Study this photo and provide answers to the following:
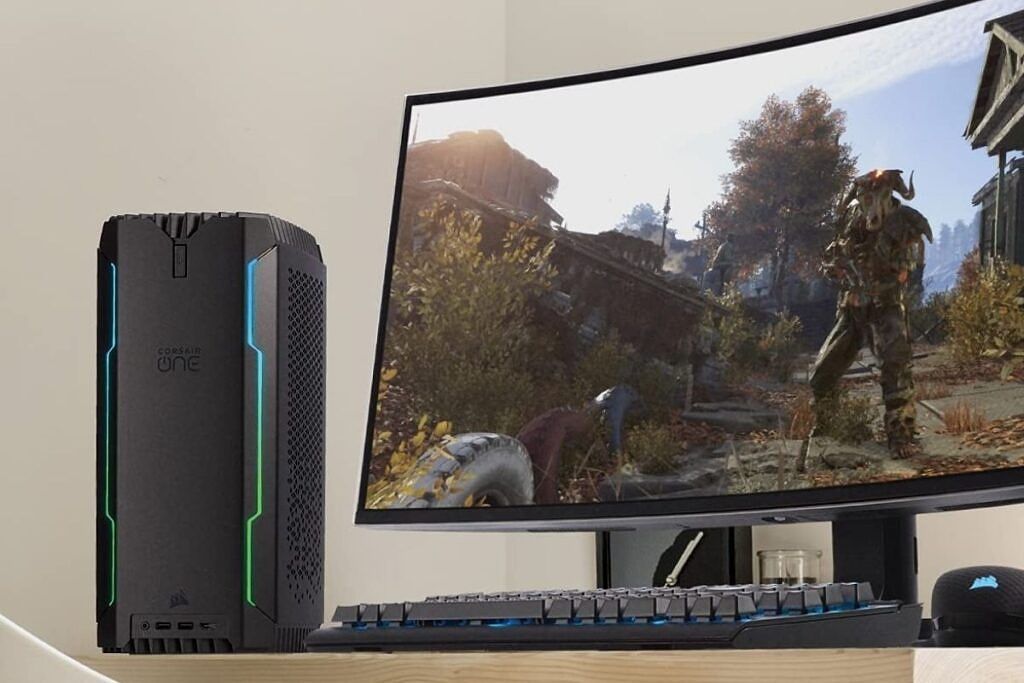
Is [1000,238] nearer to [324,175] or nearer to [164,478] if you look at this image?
[164,478]

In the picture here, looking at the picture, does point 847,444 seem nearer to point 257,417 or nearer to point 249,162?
point 257,417

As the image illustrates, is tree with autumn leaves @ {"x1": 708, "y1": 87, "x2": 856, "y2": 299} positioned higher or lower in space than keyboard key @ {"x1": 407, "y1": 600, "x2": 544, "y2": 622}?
higher

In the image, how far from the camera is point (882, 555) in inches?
46.9

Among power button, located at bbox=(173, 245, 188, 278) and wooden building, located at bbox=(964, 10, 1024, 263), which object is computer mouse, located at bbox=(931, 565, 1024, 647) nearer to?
wooden building, located at bbox=(964, 10, 1024, 263)

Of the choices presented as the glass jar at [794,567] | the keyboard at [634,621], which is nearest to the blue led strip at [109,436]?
the keyboard at [634,621]

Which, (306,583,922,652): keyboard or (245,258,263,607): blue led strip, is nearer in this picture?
(306,583,922,652): keyboard

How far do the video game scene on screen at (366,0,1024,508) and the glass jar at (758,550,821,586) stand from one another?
0.63 meters

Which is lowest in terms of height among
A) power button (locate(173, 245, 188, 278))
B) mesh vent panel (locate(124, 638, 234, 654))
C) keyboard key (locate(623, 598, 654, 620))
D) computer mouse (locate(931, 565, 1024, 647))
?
mesh vent panel (locate(124, 638, 234, 654))

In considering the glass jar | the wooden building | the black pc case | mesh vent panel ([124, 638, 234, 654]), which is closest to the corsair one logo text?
the black pc case

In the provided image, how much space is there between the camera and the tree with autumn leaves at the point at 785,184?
1225 millimetres

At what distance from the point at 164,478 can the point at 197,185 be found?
0.55 m

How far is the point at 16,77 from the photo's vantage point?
1.42 meters

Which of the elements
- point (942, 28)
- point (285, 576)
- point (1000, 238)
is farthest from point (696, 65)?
point (285, 576)

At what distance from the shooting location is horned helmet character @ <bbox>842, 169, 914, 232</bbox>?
3.90 feet
